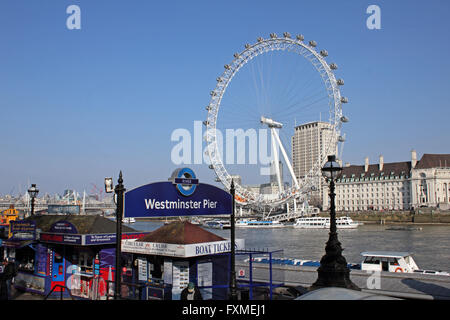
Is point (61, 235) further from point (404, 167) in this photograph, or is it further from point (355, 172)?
point (355, 172)

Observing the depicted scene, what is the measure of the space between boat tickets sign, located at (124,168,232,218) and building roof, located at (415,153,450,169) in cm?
13608

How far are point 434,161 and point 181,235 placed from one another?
13888 centimetres

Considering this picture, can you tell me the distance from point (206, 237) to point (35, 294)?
19.6 ft

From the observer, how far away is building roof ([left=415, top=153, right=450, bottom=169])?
431 feet

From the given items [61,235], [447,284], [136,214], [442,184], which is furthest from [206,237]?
[442,184]

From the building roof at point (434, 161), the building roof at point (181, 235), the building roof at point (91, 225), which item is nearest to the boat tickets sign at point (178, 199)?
the building roof at point (181, 235)

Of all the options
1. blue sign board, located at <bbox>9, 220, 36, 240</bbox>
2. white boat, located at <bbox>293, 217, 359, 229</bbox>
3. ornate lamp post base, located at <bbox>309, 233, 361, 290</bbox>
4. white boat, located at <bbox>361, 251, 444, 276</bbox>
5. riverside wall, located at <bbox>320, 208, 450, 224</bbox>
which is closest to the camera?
ornate lamp post base, located at <bbox>309, 233, 361, 290</bbox>

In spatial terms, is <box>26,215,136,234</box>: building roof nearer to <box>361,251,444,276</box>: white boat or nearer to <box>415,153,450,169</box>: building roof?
<box>361,251,444,276</box>: white boat

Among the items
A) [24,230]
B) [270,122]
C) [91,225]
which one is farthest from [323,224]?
[91,225]

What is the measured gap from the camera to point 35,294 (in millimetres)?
12844

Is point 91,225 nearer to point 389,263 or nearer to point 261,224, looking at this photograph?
point 389,263

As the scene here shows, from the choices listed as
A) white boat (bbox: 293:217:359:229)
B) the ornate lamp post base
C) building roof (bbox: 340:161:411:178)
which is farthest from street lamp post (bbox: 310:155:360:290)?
building roof (bbox: 340:161:411:178)

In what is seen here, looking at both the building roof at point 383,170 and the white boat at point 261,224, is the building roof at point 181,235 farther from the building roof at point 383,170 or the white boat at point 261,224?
the building roof at point 383,170

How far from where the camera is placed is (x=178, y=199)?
388 inches
